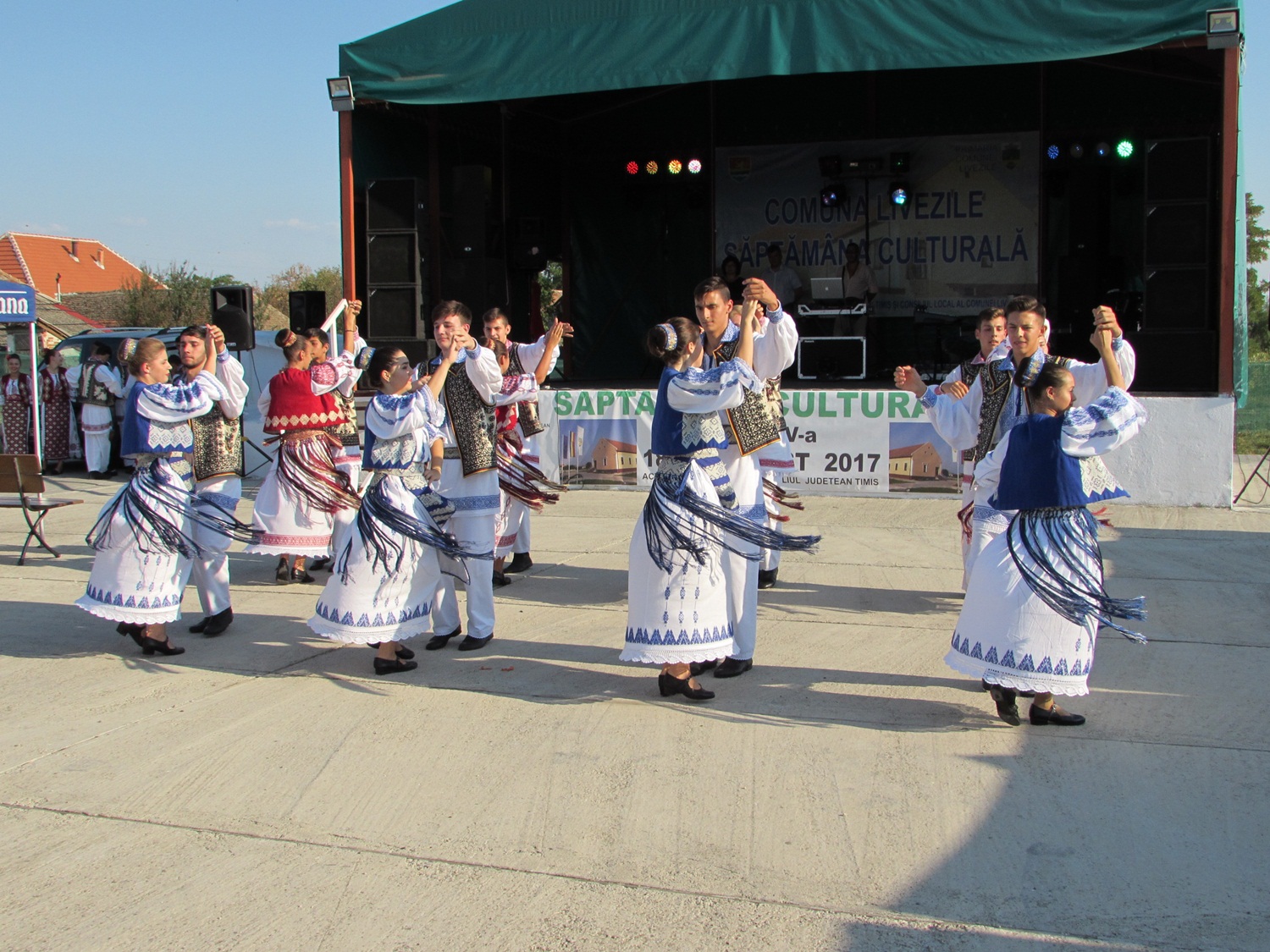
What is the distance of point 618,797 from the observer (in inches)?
144

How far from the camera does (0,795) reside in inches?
148

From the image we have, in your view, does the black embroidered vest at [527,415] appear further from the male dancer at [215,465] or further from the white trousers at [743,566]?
the white trousers at [743,566]

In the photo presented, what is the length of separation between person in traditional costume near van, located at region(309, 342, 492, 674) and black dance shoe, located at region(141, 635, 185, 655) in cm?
94

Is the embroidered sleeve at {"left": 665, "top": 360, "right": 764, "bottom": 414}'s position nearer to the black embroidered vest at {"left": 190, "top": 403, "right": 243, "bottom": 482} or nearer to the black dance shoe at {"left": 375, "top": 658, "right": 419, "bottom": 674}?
the black dance shoe at {"left": 375, "top": 658, "right": 419, "bottom": 674}

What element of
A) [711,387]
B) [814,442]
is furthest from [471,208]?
[711,387]

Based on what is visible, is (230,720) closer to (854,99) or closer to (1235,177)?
(1235,177)

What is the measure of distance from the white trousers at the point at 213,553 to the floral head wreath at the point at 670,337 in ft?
8.45

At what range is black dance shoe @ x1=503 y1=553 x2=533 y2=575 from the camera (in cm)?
734

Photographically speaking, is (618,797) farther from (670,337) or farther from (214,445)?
(214,445)

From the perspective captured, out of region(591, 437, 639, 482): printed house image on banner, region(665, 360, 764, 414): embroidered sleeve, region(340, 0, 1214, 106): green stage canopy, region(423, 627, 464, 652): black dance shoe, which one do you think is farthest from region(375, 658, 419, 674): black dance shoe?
region(340, 0, 1214, 106): green stage canopy

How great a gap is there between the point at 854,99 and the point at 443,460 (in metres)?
11.5

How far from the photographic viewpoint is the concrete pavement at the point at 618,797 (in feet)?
9.55

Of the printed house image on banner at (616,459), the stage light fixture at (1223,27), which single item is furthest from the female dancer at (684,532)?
the stage light fixture at (1223,27)

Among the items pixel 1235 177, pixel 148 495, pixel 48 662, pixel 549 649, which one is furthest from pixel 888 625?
pixel 1235 177
